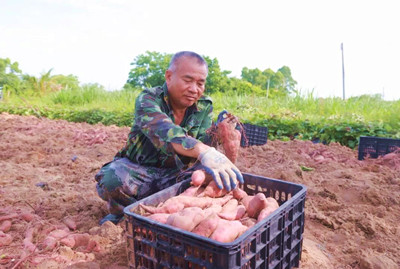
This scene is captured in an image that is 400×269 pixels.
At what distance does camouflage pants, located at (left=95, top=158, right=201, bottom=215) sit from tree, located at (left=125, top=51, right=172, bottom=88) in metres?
27.0

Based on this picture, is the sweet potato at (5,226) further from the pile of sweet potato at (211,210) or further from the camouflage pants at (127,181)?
the pile of sweet potato at (211,210)

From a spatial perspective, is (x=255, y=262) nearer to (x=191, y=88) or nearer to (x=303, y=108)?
(x=191, y=88)

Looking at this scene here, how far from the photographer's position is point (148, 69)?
29766mm

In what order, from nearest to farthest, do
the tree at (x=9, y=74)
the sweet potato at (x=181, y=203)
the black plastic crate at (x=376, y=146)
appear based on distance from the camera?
the sweet potato at (x=181, y=203), the black plastic crate at (x=376, y=146), the tree at (x=9, y=74)

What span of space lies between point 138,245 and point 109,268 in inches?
18.5

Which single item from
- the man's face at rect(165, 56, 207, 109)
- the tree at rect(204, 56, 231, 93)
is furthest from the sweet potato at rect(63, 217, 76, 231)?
the tree at rect(204, 56, 231, 93)

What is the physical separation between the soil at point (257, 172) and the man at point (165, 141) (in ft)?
0.98

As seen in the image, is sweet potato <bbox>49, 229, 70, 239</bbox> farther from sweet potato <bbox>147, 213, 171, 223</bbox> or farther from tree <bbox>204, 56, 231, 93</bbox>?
tree <bbox>204, 56, 231, 93</bbox>

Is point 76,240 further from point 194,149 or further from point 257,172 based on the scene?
point 257,172

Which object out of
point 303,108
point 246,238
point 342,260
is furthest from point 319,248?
point 303,108

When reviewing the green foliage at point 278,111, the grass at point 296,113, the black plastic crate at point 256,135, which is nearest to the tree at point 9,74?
the green foliage at point 278,111

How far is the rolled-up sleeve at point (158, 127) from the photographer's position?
1846mm

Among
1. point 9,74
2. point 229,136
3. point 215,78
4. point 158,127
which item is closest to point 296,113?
point 229,136

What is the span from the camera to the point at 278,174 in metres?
3.20
